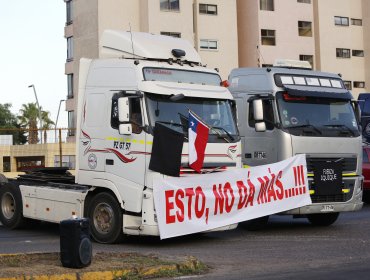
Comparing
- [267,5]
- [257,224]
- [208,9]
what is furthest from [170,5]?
[257,224]

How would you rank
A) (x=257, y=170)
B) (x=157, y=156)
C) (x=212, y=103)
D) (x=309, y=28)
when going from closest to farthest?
(x=157, y=156), (x=212, y=103), (x=257, y=170), (x=309, y=28)

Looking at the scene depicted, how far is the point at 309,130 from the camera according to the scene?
14719mm

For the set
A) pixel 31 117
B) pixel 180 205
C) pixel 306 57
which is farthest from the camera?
pixel 31 117

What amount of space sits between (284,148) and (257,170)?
73cm

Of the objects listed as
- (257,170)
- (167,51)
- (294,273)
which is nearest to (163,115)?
(167,51)

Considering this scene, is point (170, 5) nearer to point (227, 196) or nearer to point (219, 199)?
point (227, 196)

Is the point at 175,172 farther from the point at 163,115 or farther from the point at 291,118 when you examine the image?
the point at 291,118

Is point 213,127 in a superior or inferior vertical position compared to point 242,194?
superior

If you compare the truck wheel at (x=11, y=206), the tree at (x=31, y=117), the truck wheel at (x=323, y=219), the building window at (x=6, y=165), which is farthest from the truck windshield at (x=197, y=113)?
the tree at (x=31, y=117)

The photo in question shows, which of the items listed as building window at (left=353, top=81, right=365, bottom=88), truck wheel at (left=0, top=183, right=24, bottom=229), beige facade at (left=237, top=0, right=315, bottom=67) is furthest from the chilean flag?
building window at (left=353, top=81, right=365, bottom=88)

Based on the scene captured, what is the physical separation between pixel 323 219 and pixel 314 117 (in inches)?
114

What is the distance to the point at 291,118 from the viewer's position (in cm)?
1475

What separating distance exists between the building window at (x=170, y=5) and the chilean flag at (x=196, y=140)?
35173 mm

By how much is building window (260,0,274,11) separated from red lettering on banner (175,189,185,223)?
38.9 m
